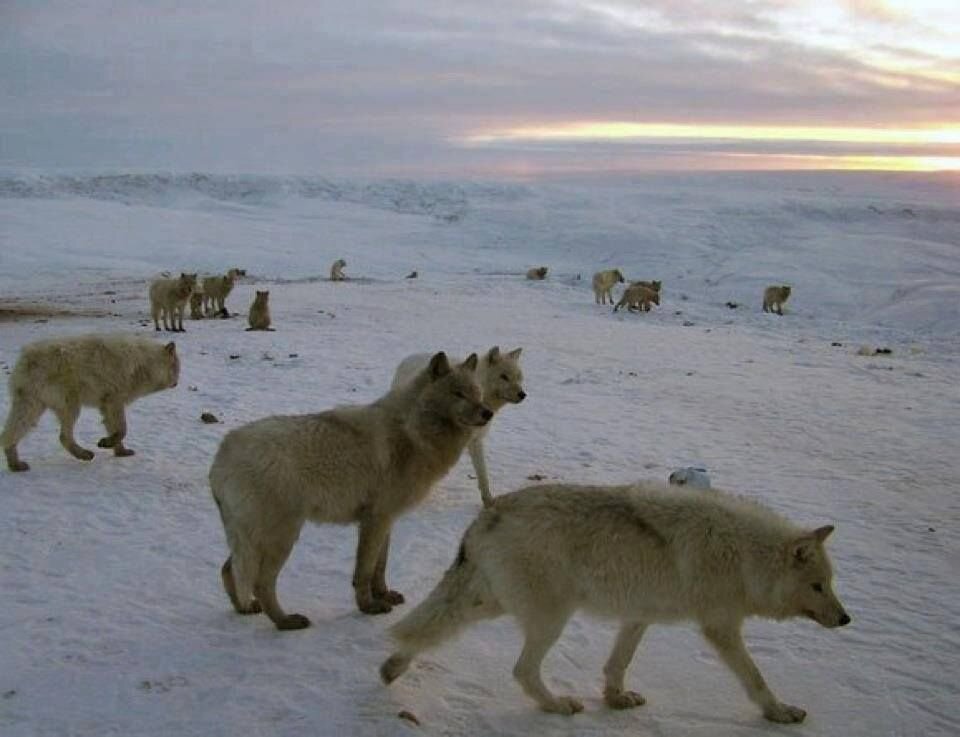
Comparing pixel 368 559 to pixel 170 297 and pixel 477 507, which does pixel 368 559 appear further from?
pixel 170 297

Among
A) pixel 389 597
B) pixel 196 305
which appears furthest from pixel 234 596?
pixel 196 305

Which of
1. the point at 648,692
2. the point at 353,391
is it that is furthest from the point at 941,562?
the point at 353,391

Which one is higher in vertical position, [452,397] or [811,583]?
[452,397]

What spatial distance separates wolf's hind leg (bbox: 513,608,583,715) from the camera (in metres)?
4.66

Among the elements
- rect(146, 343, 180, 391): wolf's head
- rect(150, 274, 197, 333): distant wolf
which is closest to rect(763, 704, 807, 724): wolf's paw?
rect(146, 343, 180, 391): wolf's head

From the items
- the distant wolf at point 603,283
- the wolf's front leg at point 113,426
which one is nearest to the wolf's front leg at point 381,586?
the wolf's front leg at point 113,426

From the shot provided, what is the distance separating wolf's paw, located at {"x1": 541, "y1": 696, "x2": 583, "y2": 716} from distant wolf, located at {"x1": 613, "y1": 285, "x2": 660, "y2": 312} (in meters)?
22.3

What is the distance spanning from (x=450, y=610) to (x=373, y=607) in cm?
134

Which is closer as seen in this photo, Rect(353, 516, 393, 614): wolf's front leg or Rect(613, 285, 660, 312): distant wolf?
Rect(353, 516, 393, 614): wolf's front leg

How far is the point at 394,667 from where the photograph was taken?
495 cm

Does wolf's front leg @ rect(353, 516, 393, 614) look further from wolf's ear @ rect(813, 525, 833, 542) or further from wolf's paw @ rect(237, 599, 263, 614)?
wolf's ear @ rect(813, 525, 833, 542)

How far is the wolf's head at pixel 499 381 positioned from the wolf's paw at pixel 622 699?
12.3 feet

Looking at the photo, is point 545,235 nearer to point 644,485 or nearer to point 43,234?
point 43,234

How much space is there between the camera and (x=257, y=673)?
5125 millimetres
